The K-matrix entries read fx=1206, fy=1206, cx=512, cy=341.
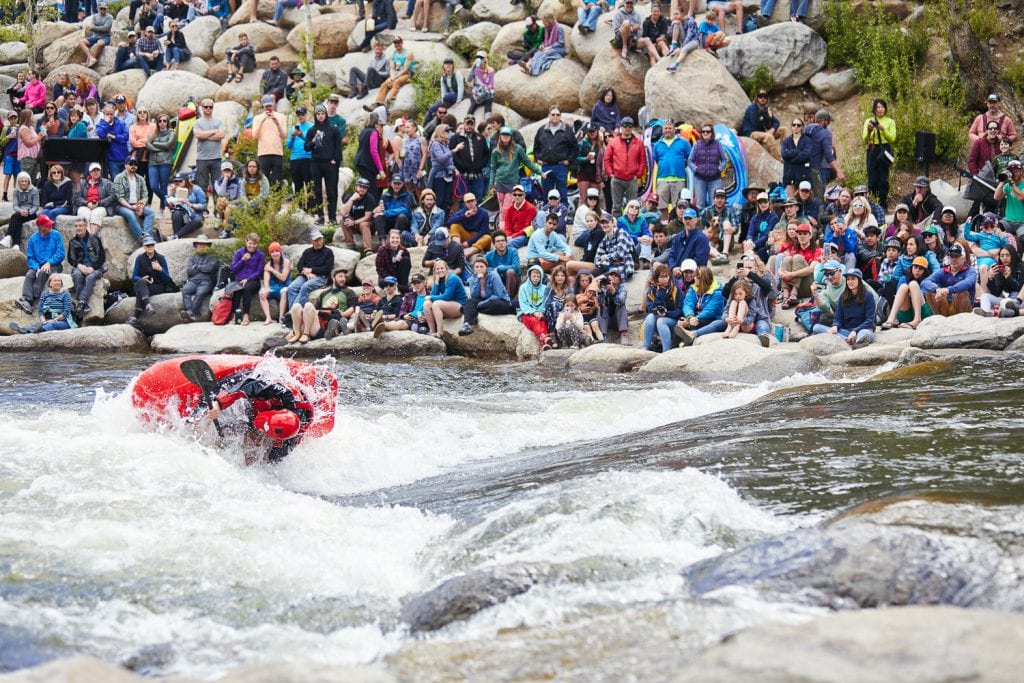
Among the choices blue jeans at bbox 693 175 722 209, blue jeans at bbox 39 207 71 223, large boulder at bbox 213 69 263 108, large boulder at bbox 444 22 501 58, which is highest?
large boulder at bbox 444 22 501 58

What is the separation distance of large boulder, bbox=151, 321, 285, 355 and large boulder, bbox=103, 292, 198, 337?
0.81 m

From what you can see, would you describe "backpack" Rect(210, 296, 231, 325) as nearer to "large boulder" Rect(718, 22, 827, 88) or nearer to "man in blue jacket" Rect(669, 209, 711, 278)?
"man in blue jacket" Rect(669, 209, 711, 278)

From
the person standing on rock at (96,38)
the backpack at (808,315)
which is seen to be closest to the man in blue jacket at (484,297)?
the backpack at (808,315)

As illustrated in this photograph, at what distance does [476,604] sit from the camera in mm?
5633

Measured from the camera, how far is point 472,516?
7.43 metres

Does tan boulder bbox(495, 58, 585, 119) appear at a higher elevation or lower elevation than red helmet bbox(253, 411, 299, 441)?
higher

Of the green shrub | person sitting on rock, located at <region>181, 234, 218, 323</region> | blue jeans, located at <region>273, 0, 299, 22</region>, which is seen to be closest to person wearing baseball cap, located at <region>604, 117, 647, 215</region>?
the green shrub

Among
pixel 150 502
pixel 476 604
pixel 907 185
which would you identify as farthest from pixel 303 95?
pixel 476 604

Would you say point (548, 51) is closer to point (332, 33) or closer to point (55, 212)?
point (332, 33)

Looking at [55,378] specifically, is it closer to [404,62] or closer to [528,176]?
[528,176]

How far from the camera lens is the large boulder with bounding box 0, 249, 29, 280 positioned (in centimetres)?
1997

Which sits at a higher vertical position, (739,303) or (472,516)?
(739,303)

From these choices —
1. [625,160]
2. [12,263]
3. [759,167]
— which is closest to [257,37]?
[12,263]

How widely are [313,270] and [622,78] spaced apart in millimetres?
7317
